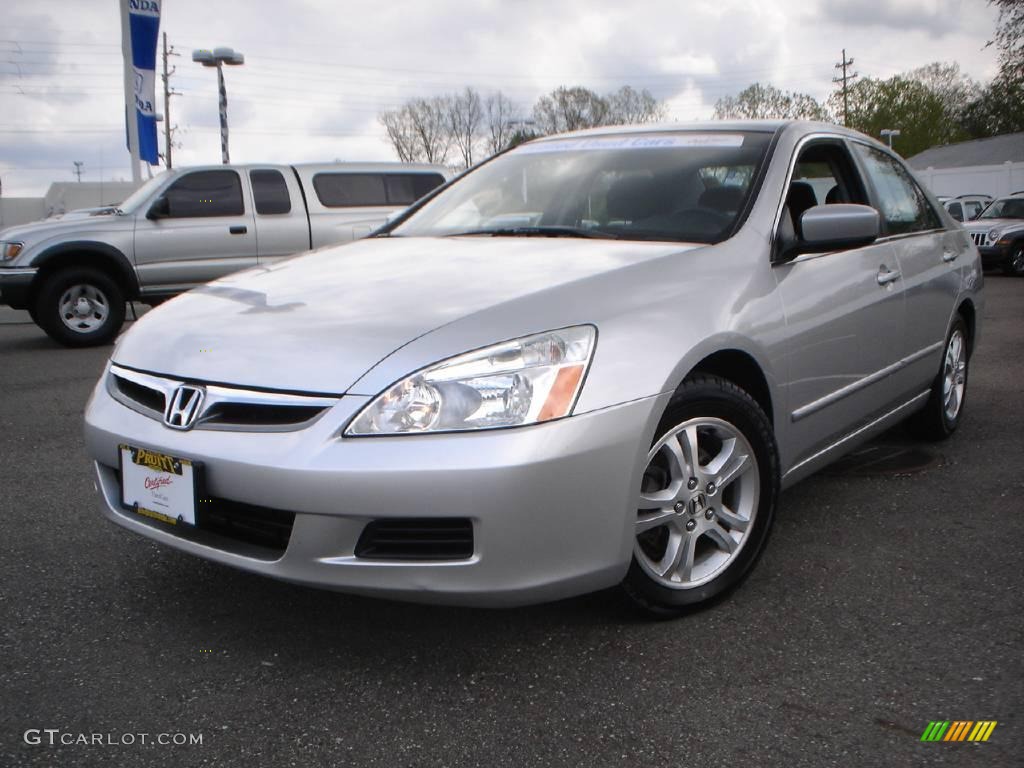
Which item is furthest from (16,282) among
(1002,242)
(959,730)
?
(1002,242)

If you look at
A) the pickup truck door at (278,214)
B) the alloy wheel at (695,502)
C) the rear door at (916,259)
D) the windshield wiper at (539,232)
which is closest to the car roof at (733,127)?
the rear door at (916,259)

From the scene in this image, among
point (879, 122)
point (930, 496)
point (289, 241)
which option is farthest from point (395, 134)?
point (930, 496)

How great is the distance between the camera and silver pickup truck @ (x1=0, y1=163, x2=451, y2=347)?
9.37m

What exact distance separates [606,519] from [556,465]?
0.74ft

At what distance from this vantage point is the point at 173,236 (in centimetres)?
976

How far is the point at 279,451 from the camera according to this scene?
2314mm

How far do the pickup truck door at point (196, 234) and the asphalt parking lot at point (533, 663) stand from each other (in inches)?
255

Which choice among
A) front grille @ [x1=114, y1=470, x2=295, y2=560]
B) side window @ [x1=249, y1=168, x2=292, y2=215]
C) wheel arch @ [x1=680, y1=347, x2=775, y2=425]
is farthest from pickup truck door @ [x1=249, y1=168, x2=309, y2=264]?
front grille @ [x1=114, y1=470, x2=295, y2=560]

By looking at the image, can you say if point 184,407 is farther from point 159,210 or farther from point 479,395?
point 159,210

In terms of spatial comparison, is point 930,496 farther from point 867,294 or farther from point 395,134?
point 395,134

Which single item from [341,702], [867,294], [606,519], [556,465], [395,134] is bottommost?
[341,702]

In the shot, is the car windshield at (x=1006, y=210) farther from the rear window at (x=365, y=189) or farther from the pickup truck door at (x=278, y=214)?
the pickup truck door at (x=278, y=214)

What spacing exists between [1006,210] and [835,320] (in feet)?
56.8

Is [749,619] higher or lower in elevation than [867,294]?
lower
